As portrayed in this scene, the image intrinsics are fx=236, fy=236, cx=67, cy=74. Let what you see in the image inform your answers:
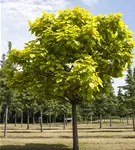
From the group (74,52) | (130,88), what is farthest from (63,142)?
(130,88)

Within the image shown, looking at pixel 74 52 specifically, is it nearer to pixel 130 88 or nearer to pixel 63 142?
pixel 63 142

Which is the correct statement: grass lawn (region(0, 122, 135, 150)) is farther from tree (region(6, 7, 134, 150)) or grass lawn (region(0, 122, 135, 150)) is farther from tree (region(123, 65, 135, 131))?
tree (region(123, 65, 135, 131))

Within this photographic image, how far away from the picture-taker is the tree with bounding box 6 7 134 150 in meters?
11.6

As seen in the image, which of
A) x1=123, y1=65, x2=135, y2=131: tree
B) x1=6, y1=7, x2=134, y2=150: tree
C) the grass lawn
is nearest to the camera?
x1=6, y1=7, x2=134, y2=150: tree

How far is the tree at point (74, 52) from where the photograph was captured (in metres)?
11.6

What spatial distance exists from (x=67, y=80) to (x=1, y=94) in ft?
61.1

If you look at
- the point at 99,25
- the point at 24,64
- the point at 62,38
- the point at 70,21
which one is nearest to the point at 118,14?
the point at 99,25

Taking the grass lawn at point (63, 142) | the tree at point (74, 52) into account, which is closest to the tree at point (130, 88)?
the grass lawn at point (63, 142)

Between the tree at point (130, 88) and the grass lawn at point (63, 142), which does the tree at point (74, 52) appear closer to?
the grass lawn at point (63, 142)

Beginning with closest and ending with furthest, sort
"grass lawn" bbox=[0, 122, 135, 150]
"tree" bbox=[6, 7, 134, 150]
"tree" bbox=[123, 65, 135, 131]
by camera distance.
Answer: "tree" bbox=[6, 7, 134, 150]
"grass lawn" bbox=[0, 122, 135, 150]
"tree" bbox=[123, 65, 135, 131]

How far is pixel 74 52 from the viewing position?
1321cm

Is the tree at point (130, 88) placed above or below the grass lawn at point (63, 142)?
above

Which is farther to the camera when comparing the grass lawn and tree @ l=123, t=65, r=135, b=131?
tree @ l=123, t=65, r=135, b=131

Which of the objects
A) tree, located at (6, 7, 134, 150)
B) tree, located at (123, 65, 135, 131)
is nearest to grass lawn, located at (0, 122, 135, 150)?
tree, located at (6, 7, 134, 150)
